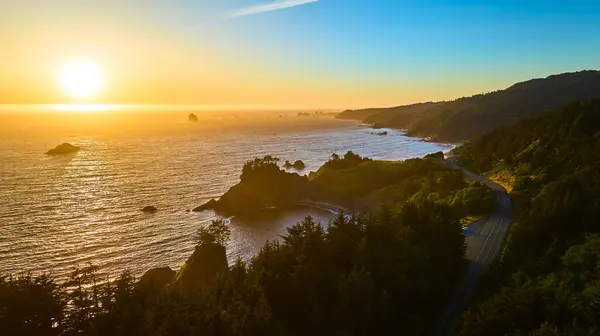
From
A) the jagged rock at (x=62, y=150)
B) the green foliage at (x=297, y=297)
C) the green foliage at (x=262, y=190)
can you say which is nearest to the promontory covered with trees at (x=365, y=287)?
the green foliage at (x=297, y=297)

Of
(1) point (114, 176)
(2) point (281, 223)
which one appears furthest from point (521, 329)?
(1) point (114, 176)

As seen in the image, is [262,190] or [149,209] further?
[262,190]

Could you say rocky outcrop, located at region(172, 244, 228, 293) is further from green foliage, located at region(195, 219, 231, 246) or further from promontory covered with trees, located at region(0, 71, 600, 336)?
green foliage, located at region(195, 219, 231, 246)

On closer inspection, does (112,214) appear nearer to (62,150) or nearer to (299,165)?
(299,165)

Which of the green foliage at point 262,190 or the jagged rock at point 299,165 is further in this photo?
the jagged rock at point 299,165

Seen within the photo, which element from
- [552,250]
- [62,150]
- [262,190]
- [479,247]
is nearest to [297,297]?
[552,250]

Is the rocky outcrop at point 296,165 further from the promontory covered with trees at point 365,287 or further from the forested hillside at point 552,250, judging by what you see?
the promontory covered with trees at point 365,287
